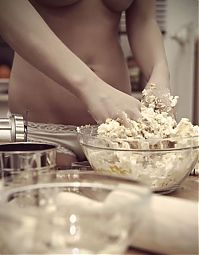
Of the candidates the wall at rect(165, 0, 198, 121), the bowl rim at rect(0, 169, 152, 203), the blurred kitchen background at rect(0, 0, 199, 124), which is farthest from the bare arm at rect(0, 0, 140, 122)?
the wall at rect(165, 0, 198, 121)

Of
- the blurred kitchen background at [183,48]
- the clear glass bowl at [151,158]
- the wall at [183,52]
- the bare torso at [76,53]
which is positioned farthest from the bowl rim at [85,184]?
the wall at [183,52]

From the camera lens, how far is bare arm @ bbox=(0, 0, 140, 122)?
29.6 inches

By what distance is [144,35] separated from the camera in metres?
1.11

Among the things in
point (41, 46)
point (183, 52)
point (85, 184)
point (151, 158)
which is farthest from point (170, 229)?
point (183, 52)

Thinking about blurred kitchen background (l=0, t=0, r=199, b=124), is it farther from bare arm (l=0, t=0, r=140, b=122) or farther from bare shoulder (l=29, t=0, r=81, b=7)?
bare arm (l=0, t=0, r=140, b=122)

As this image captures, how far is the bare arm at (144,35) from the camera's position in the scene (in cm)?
109

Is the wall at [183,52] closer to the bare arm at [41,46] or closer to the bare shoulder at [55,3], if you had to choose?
the bare shoulder at [55,3]

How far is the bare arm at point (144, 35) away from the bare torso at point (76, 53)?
52 mm

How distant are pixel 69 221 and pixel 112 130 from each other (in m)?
0.28

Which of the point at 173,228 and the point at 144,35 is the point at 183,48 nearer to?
the point at 144,35

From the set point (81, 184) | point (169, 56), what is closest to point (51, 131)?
point (81, 184)

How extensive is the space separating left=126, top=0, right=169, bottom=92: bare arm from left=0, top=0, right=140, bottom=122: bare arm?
0.34 m

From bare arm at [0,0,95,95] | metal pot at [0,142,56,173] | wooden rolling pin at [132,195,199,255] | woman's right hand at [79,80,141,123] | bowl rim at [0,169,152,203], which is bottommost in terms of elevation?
wooden rolling pin at [132,195,199,255]

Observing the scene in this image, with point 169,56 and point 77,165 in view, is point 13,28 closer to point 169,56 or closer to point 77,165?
point 77,165
